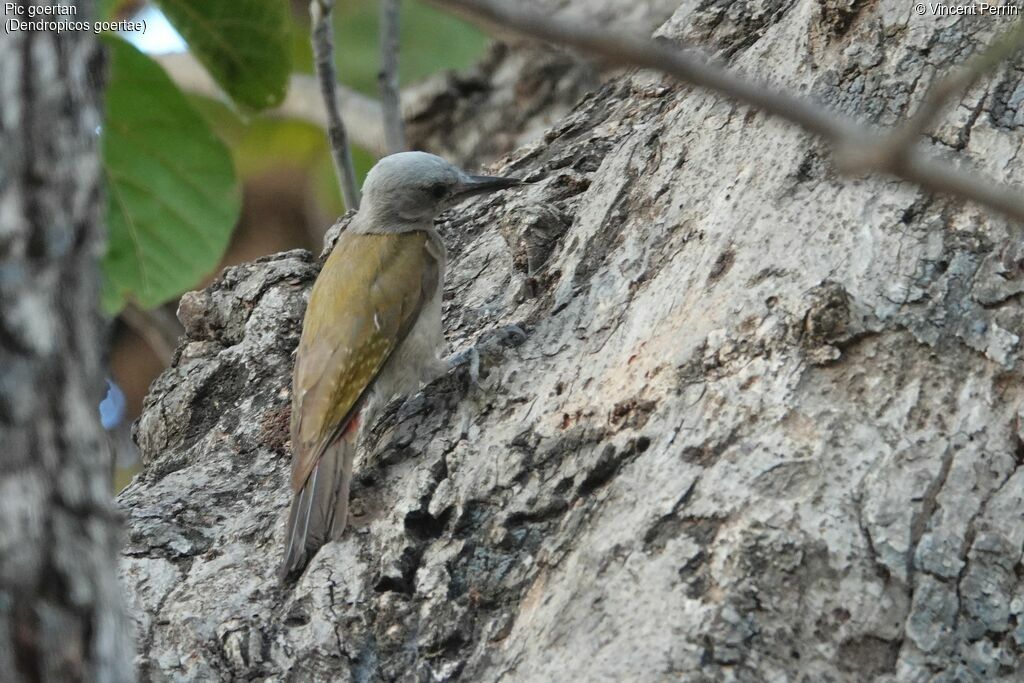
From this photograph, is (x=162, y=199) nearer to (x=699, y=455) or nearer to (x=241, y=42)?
(x=241, y=42)

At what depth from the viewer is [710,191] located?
113 inches

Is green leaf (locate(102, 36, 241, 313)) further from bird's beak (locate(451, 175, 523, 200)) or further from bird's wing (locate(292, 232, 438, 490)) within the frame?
bird's beak (locate(451, 175, 523, 200))

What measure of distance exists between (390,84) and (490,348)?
185 centimetres

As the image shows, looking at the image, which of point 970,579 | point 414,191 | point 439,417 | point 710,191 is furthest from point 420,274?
point 970,579

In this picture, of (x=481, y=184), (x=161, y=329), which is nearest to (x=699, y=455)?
(x=481, y=184)

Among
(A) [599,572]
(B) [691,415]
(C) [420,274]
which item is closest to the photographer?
(A) [599,572]

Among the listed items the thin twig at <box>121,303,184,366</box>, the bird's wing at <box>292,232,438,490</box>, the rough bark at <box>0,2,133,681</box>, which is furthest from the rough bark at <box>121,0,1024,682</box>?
the thin twig at <box>121,303,184,366</box>

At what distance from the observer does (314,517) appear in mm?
2623

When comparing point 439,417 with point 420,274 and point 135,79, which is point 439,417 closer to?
point 420,274

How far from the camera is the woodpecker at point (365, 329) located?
110 inches

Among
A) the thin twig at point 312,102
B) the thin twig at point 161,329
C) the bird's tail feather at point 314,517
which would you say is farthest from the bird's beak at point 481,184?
the thin twig at point 161,329

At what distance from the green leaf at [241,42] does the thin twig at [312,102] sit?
1175 mm

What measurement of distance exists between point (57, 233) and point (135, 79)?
9.28 ft

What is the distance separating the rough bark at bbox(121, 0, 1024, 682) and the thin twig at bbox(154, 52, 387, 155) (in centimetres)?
269
